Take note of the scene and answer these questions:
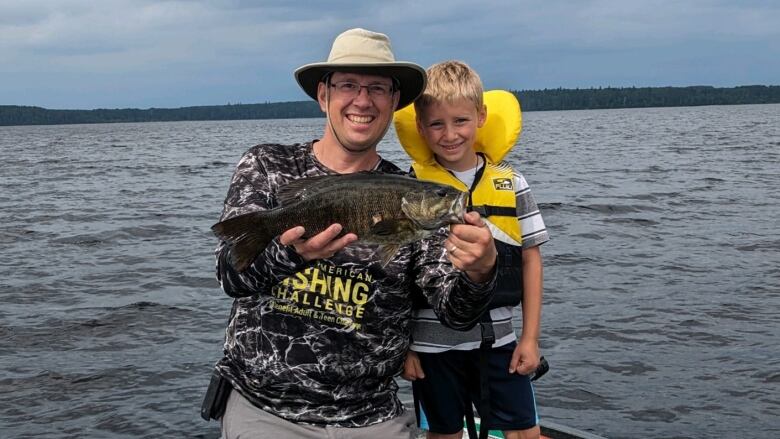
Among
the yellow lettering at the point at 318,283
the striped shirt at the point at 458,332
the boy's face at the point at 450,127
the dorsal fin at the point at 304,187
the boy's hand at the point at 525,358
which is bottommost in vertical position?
the boy's hand at the point at 525,358

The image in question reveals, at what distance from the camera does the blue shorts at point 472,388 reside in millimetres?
5246

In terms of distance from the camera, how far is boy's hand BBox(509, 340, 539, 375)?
5.18 metres

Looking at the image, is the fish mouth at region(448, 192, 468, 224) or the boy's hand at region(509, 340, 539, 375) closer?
the fish mouth at region(448, 192, 468, 224)

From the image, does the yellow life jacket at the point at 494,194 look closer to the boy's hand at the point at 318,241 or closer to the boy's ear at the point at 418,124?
the boy's ear at the point at 418,124

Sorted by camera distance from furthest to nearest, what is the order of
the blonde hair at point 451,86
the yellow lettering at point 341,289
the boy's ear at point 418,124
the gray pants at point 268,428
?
1. the boy's ear at point 418,124
2. the blonde hair at point 451,86
3. the yellow lettering at point 341,289
4. the gray pants at point 268,428

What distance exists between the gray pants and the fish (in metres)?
1.05

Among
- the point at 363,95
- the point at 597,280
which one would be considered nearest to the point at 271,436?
the point at 363,95

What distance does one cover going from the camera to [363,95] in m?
4.60

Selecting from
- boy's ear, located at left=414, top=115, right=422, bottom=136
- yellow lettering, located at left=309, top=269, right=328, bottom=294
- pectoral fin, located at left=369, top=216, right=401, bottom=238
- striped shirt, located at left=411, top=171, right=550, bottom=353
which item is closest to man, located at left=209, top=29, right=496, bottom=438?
yellow lettering, located at left=309, top=269, right=328, bottom=294

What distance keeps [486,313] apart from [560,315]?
8.75 metres

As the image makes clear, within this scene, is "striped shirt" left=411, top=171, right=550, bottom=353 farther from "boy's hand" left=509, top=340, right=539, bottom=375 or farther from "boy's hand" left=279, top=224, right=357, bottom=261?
"boy's hand" left=279, top=224, right=357, bottom=261

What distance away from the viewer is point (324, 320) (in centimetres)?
447

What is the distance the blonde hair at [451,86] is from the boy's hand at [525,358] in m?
1.58

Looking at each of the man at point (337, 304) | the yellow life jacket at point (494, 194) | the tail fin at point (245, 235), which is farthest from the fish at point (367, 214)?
the yellow life jacket at point (494, 194)
